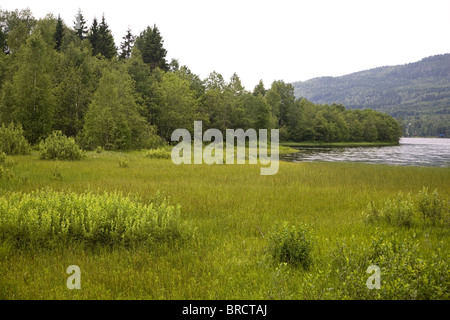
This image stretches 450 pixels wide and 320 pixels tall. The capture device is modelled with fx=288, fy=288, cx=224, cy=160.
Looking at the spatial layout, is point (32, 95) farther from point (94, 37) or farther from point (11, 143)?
point (94, 37)

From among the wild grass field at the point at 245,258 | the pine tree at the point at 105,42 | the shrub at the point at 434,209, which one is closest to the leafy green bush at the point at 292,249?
the wild grass field at the point at 245,258

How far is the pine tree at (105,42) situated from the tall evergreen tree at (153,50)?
293 inches

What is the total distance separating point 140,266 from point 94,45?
60.6 m

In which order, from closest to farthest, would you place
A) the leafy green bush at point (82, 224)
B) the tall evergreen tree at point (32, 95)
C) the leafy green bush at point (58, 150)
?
the leafy green bush at point (82, 224), the leafy green bush at point (58, 150), the tall evergreen tree at point (32, 95)

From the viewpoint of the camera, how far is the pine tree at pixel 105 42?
55.6m

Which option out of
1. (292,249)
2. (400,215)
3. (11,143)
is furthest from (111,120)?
(292,249)

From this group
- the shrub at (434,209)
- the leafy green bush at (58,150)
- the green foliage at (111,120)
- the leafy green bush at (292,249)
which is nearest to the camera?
the leafy green bush at (292,249)

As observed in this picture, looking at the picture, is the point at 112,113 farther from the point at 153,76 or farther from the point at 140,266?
the point at 140,266

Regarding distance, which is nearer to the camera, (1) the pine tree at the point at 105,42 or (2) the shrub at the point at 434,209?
(2) the shrub at the point at 434,209

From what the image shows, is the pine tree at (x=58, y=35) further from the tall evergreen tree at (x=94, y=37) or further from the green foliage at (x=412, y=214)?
the green foliage at (x=412, y=214)

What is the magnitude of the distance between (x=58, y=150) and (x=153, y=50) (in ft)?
159

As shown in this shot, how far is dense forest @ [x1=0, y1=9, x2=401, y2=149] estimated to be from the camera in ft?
104

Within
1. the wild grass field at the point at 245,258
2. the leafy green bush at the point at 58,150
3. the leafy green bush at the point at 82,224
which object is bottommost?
the wild grass field at the point at 245,258
